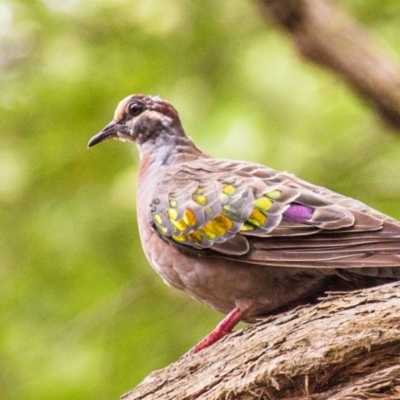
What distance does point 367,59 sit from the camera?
244 inches

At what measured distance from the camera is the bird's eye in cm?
612

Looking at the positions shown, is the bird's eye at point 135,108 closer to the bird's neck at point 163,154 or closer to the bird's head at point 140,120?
the bird's head at point 140,120

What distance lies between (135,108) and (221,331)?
1925 millimetres

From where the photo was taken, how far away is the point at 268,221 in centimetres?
459

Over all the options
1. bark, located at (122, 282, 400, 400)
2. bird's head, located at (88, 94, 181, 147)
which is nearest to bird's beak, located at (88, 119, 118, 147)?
bird's head, located at (88, 94, 181, 147)

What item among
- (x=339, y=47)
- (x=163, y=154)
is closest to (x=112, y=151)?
(x=163, y=154)

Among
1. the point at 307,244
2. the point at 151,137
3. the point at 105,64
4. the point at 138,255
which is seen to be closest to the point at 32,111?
the point at 105,64

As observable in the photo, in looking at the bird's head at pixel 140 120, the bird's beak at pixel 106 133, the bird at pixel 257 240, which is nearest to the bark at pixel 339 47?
the bird's head at pixel 140 120

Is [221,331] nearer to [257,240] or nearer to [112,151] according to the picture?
[257,240]

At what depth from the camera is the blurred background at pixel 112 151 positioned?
7.53 m

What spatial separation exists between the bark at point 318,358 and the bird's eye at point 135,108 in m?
2.30

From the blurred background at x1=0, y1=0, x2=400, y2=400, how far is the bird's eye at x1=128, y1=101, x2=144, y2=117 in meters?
1.24

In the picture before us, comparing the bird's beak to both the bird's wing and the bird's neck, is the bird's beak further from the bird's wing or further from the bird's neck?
the bird's wing

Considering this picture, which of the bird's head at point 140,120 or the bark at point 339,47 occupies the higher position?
the bird's head at point 140,120
